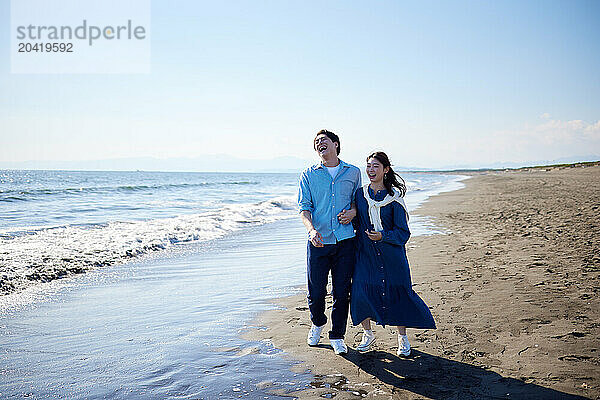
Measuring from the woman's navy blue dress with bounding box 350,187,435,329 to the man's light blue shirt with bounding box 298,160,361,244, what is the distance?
0.19 meters

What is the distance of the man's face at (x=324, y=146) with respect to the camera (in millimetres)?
4124

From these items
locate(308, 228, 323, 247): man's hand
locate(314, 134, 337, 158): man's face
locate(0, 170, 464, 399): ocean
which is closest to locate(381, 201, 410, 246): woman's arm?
locate(308, 228, 323, 247): man's hand

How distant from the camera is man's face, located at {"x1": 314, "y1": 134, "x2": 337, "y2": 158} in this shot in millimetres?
4124

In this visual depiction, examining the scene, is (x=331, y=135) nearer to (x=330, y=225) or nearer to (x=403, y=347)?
(x=330, y=225)

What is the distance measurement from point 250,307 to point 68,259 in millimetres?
4491

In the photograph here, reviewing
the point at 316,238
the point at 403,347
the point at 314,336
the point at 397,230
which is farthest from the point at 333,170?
the point at 403,347

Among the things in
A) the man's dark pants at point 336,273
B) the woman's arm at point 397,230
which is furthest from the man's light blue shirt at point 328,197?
the woman's arm at point 397,230

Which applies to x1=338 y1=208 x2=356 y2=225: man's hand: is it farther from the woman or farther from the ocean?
the ocean

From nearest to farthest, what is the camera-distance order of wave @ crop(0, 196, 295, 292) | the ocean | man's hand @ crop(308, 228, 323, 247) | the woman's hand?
the ocean → the woman's hand → man's hand @ crop(308, 228, 323, 247) → wave @ crop(0, 196, 295, 292)

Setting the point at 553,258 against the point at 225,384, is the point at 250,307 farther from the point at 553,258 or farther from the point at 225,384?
the point at 553,258

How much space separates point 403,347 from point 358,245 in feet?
3.10

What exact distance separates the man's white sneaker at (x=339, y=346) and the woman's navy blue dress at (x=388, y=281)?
238mm

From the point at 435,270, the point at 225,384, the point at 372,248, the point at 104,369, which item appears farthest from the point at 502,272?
the point at 104,369

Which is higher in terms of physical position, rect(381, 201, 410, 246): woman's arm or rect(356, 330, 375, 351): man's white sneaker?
rect(381, 201, 410, 246): woman's arm
